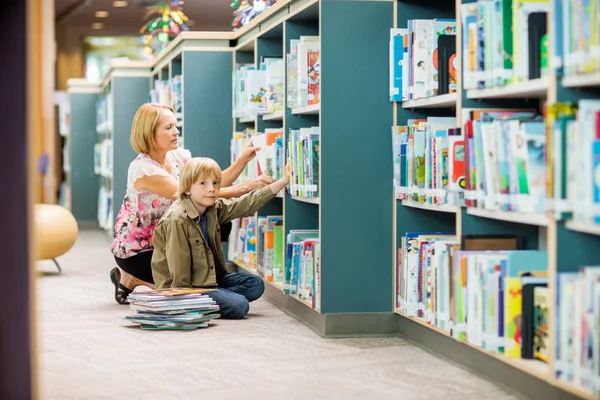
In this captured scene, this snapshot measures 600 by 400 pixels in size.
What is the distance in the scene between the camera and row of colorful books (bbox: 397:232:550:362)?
2.99 meters

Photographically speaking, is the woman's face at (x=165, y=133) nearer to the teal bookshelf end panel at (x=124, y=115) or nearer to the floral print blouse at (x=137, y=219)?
the floral print blouse at (x=137, y=219)

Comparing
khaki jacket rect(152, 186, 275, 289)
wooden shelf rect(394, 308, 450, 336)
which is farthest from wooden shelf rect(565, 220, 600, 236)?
khaki jacket rect(152, 186, 275, 289)

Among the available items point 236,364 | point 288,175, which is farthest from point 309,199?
point 236,364

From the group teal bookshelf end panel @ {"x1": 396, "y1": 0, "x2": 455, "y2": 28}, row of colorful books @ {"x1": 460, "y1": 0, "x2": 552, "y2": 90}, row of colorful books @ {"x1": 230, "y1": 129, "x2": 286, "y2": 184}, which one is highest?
teal bookshelf end panel @ {"x1": 396, "y1": 0, "x2": 455, "y2": 28}

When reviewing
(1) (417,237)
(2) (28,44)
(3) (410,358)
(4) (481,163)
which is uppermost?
(2) (28,44)

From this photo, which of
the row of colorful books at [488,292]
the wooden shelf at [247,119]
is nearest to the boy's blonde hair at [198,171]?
the wooden shelf at [247,119]

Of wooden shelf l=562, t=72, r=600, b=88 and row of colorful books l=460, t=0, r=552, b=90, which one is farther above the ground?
row of colorful books l=460, t=0, r=552, b=90

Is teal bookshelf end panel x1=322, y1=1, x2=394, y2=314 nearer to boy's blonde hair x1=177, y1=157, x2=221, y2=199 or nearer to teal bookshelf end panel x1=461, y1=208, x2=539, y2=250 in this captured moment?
teal bookshelf end panel x1=461, y1=208, x2=539, y2=250

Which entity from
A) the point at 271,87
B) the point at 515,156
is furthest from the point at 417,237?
the point at 271,87

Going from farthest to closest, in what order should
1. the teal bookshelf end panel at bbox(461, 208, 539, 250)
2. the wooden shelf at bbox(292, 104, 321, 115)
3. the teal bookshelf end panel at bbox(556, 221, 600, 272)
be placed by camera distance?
the wooden shelf at bbox(292, 104, 321, 115)
the teal bookshelf end panel at bbox(461, 208, 539, 250)
the teal bookshelf end panel at bbox(556, 221, 600, 272)

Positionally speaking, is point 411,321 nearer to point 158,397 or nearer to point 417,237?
point 417,237

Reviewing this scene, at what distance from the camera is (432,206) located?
148 inches

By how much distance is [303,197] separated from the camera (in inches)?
178

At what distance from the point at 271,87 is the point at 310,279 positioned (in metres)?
1.30
